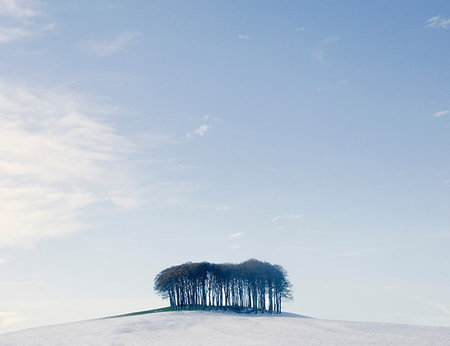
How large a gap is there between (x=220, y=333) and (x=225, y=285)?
46.6 meters

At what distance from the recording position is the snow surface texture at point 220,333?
60375mm

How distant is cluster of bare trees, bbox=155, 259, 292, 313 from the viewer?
110625 millimetres

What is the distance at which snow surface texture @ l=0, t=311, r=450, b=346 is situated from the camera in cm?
6038

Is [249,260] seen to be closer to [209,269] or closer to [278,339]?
[209,269]

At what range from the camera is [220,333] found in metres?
66.1

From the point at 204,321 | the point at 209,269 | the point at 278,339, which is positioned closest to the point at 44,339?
the point at 204,321

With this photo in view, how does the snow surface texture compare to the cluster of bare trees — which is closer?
the snow surface texture

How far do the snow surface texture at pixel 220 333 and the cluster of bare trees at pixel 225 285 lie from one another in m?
23.9

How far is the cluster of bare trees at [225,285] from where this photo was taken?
4355 inches

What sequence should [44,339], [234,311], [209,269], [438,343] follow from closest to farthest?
[438,343] → [44,339] → [234,311] → [209,269]

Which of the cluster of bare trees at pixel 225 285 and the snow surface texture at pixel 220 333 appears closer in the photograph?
the snow surface texture at pixel 220 333

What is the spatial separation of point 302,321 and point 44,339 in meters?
41.9

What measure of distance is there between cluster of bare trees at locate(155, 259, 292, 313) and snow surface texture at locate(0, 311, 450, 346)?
23.9 meters

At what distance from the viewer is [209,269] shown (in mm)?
113375
